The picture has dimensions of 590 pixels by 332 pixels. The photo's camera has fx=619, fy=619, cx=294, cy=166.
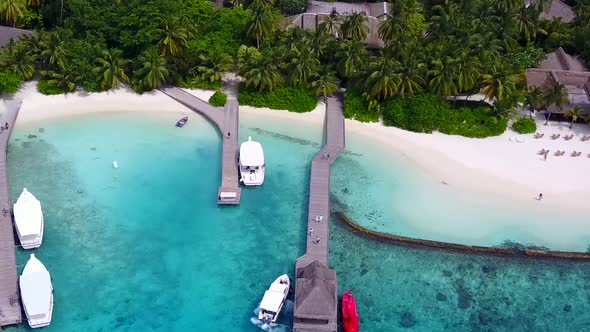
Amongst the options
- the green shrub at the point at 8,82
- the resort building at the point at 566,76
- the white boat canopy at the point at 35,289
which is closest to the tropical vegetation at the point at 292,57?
the green shrub at the point at 8,82

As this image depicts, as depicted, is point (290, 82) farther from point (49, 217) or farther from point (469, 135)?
point (49, 217)

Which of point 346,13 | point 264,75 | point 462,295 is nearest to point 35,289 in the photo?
point 462,295

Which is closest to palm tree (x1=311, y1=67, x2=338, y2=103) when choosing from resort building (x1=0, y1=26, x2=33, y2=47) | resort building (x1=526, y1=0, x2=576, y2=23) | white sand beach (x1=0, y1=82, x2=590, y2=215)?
white sand beach (x1=0, y1=82, x2=590, y2=215)

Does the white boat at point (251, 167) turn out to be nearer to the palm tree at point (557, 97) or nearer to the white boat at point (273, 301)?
the white boat at point (273, 301)

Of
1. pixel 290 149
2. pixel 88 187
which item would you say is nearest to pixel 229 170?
pixel 290 149

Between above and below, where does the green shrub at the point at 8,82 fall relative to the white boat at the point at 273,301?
above

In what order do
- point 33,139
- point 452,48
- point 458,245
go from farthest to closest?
point 452,48
point 33,139
point 458,245
